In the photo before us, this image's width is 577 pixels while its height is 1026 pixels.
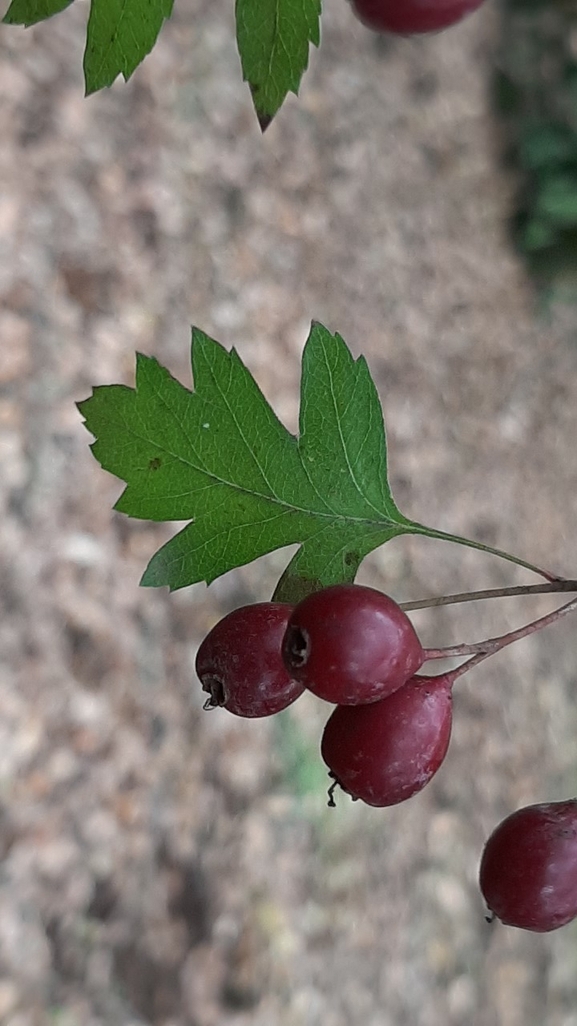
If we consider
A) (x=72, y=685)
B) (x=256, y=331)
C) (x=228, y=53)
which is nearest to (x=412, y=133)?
(x=228, y=53)

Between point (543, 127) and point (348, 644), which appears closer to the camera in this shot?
point (348, 644)

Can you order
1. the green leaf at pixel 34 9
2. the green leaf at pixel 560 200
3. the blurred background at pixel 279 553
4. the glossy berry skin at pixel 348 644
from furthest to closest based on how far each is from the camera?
the green leaf at pixel 560 200 → the blurred background at pixel 279 553 → the green leaf at pixel 34 9 → the glossy berry skin at pixel 348 644

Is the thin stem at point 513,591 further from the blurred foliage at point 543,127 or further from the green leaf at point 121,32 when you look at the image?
the blurred foliage at point 543,127

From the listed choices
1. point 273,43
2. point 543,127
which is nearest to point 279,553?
point 273,43

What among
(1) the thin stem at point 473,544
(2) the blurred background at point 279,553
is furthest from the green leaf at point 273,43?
(2) the blurred background at point 279,553

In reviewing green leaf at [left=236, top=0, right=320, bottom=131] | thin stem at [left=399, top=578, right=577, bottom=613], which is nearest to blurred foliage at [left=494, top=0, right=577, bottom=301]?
green leaf at [left=236, top=0, right=320, bottom=131]

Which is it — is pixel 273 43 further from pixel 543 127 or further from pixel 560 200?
pixel 543 127
